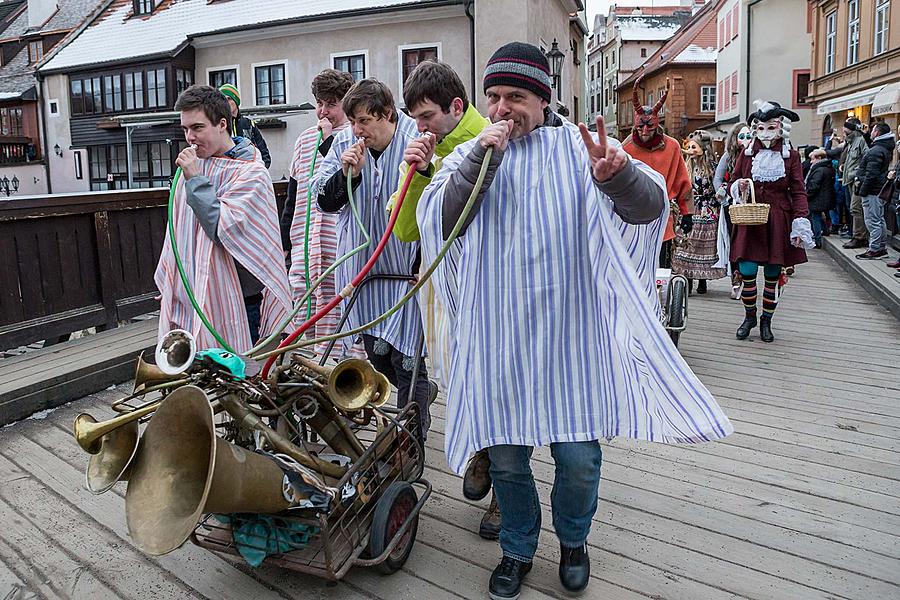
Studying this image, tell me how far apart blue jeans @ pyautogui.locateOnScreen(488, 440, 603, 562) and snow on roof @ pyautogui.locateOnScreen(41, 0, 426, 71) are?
1959cm

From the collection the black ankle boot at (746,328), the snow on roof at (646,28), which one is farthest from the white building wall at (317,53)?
the snow on roof at (646,28)

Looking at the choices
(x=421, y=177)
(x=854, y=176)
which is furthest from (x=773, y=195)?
(x=854, y=176)

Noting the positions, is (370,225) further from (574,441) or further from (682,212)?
(682,212)

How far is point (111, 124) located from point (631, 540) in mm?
28744

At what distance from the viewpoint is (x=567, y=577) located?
2393 millimetres

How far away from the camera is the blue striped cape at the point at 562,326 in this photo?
2.20m

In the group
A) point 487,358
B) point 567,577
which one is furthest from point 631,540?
point 487,358

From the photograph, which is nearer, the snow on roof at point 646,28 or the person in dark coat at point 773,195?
the person in dark coat at point 773,195

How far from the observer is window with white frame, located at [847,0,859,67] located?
20359 mm

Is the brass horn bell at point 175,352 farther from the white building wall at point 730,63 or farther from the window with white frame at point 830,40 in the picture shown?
the white building wall at point 730,63

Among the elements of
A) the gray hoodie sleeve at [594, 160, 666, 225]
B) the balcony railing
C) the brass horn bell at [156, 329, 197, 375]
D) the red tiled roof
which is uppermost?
the red tiled roof

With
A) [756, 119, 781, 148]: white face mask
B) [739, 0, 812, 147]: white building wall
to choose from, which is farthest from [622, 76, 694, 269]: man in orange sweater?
[739, 0, 812, 147]: white building wall

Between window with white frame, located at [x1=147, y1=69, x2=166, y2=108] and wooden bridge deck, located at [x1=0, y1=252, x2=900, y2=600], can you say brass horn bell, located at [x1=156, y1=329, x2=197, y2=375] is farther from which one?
window with white frame, located at [x1=147, y1=69, x2=166, y2=108]

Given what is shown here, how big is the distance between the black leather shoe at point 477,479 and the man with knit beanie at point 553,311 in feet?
2.57
